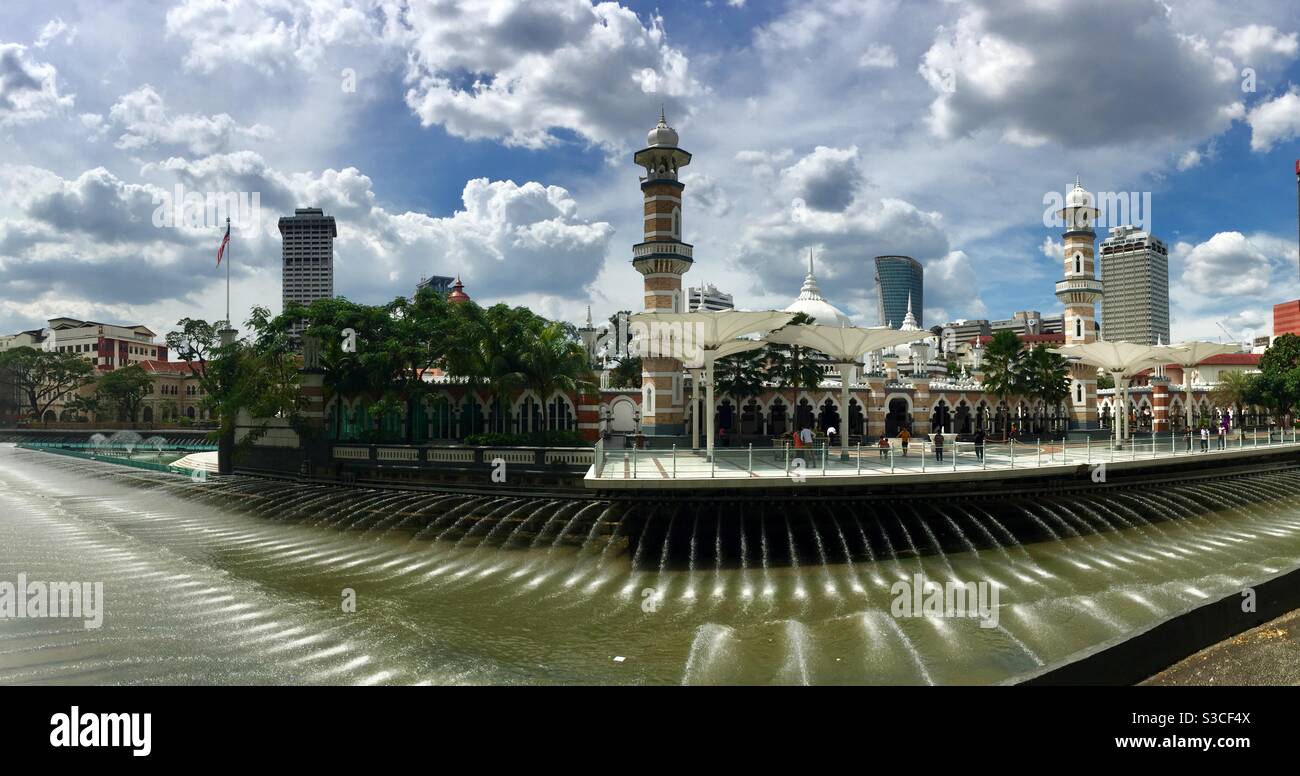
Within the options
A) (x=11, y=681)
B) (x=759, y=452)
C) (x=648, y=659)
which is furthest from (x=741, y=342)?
(x=11, y=681)

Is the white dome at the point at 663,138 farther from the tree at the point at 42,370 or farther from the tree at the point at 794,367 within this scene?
the tree at the point at 42,370

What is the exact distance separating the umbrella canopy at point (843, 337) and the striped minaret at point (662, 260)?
9.07m

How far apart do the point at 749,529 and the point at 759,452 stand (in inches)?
146

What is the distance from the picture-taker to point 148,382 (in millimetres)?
82938

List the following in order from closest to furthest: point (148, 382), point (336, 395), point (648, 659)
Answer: point (648, 659) < point (336, 395) < point (148, 382)

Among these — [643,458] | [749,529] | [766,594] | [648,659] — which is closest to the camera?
[648,659]

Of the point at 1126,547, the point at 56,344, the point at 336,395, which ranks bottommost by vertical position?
the point at 1126,547

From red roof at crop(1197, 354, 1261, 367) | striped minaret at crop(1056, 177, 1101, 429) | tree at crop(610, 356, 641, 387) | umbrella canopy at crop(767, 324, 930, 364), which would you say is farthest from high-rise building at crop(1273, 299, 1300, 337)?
umbrella canopy at crop(767, 324, 930, 364)

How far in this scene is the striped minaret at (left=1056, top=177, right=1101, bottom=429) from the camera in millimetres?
54469

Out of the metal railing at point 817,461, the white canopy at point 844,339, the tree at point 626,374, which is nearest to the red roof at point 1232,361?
the tree at point 626,374

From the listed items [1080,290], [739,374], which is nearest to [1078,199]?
[1080,290]
